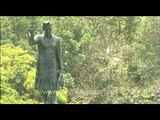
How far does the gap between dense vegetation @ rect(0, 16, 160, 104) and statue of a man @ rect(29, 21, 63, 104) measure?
4.80 metres

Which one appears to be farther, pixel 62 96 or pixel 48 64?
pixel 62 96

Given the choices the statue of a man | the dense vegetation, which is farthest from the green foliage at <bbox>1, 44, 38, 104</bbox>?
the statue of a man

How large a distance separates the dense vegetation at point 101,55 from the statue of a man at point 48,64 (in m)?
4.80

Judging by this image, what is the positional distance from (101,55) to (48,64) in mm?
5905

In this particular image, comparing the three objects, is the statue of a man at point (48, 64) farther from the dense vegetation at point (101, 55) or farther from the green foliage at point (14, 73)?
the dense vegetation at point (101, 55)

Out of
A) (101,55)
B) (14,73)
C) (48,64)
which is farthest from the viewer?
(101,55)

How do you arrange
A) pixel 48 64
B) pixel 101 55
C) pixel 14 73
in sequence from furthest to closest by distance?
pixel 101 55
pixel 14 73
pixel 48 64

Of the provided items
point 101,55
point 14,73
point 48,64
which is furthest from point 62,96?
point 48,64

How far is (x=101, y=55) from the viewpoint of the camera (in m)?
12.0

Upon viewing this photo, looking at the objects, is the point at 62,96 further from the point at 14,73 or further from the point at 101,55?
the point at 101,55

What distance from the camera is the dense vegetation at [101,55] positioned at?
37.7ft

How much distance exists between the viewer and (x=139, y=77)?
11.9 meters

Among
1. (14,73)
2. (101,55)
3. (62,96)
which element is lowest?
(62,96)
